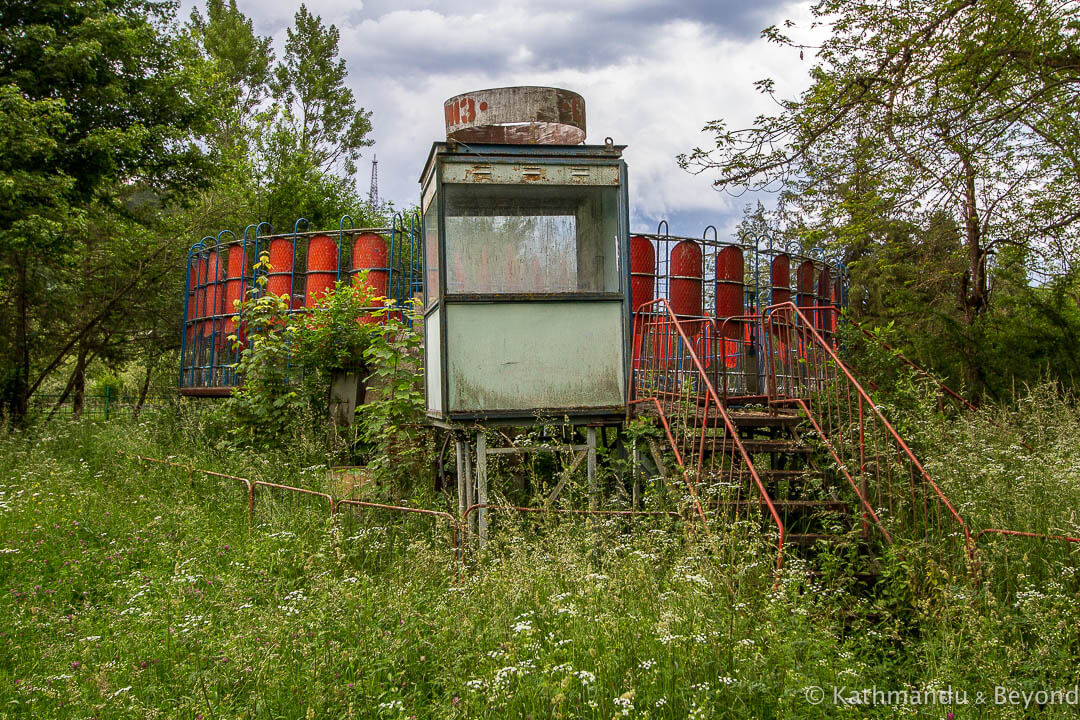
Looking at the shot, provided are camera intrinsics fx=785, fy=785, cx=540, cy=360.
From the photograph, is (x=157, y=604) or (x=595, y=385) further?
(x=595, y=385)

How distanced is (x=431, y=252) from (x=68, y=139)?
1023cm

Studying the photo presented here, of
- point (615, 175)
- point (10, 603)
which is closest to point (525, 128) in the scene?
point (615, 175)

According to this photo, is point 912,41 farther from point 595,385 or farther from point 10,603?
point 10,603

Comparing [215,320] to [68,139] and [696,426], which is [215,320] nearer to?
[68,139]

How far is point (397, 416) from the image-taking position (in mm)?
9312

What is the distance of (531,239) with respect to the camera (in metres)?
8.23

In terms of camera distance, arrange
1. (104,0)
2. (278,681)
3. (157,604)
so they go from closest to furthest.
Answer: (278,681)
(157,604)
(104,0)

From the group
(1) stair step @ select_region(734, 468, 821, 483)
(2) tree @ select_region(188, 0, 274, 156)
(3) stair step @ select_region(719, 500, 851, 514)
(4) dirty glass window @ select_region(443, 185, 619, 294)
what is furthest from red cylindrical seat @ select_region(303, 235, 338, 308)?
(2) tree @ select_region(188, 0, 274, 156)

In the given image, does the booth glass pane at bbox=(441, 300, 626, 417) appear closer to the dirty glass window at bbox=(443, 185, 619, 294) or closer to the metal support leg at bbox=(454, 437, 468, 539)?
the dirty glass window at bbox=(443, 185, 619, 294)

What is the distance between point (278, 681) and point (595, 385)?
4553mm

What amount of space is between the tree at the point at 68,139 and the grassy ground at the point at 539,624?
7.40 m

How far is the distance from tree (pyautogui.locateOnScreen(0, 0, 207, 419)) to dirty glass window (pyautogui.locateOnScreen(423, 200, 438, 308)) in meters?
7.31

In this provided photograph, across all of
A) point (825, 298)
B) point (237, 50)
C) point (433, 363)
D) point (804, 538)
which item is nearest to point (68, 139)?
point (433, 363)

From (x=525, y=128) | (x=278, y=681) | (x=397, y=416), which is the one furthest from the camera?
(x=397, y=416)
